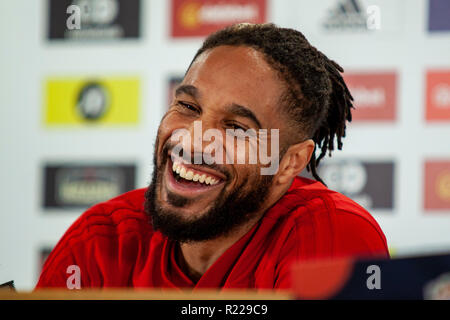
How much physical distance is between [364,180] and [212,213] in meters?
1.27

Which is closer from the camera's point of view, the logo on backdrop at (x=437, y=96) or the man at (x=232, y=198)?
the man at (x=232, y=198)

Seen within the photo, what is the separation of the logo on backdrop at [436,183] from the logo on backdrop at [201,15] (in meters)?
0.85

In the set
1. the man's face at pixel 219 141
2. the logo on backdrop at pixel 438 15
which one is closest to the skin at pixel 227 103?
the man's face at pixel 219 141

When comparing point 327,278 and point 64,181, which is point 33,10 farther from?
point 327,278

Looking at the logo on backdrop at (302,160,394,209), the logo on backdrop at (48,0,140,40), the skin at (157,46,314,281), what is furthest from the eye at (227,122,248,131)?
the logo on backdrop at (48,0,140,40)

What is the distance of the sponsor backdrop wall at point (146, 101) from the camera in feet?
6.64

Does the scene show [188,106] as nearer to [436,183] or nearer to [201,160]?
[201,160]

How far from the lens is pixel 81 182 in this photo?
2242 millimetres

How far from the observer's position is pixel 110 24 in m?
2.24

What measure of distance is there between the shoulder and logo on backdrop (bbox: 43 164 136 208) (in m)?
1.33

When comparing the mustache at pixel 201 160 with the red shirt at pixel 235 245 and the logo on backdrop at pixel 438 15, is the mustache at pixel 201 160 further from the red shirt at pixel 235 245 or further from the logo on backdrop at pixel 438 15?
the logo on backdrop at pixel 438 15

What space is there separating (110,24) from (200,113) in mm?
1433

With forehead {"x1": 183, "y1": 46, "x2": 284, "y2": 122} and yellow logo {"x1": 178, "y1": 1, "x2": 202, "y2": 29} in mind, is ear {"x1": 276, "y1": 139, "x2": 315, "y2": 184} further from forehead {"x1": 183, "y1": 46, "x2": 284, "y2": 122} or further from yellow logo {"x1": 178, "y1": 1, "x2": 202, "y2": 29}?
yellow logo {"x1": 178, "y1": 1, "x2": 202, "y2": 29}

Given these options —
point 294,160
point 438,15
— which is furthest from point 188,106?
point 438,15
